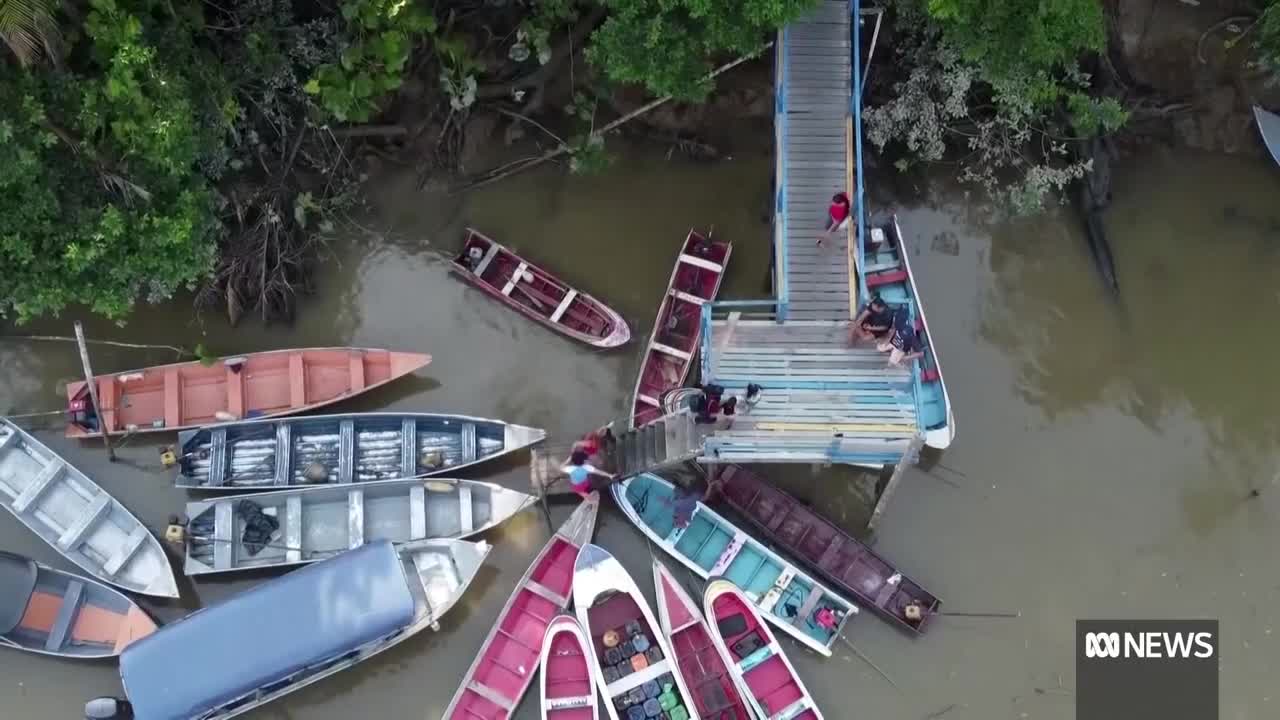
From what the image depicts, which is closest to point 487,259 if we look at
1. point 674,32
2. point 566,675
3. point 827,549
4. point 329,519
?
point 329,519

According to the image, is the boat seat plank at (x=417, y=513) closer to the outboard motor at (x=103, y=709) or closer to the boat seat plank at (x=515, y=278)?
the boat seat plank at (x=515, y=278)

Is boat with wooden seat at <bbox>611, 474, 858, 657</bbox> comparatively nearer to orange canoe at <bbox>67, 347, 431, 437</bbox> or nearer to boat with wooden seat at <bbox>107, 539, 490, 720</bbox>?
boat with wooden seat at <bbox>107, 539, 490, 720</bbox>

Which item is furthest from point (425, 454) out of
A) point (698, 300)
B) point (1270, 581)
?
point (1270, 581)

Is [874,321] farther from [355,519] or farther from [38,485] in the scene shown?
[38,485]

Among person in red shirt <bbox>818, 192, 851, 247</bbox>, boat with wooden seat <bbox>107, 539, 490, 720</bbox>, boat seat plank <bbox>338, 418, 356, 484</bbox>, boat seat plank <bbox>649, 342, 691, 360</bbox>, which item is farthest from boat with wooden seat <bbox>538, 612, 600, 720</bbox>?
person in red shirt <bbox>818, 192, 851, 247</bbox>

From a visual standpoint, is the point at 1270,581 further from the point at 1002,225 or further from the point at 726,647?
the point at 726,647

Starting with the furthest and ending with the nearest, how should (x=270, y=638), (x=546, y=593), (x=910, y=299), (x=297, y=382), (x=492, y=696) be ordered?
(x=910, y=299) → (x=297, y=382) → (x=546, y=593) → (x=492, y=696) → (x=270, y=638)

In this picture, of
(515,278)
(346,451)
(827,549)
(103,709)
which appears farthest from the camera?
(515,278)
